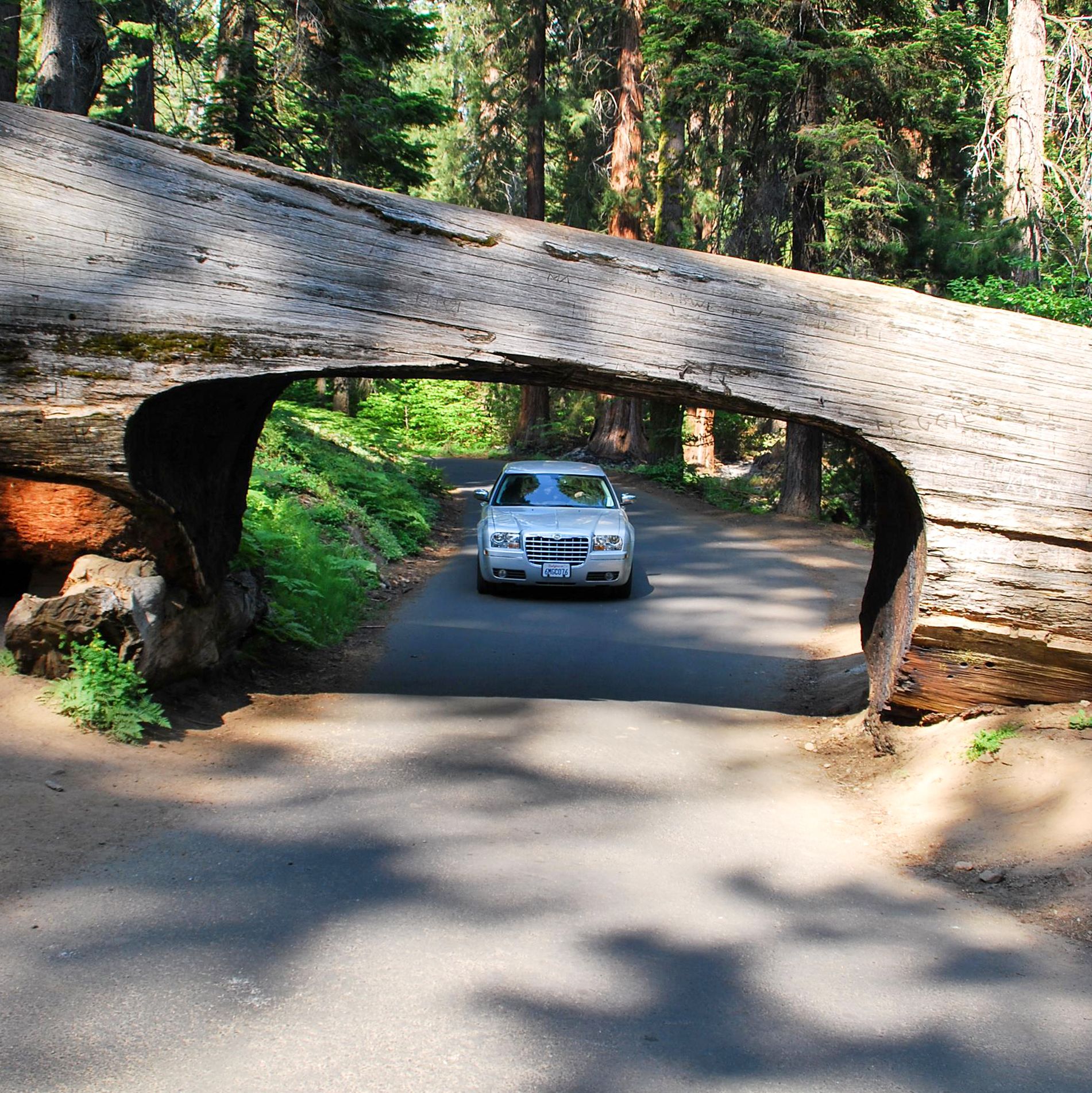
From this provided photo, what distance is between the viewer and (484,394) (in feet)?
153

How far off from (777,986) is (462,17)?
3984 centimetres

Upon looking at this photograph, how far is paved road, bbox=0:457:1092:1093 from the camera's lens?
337 cm

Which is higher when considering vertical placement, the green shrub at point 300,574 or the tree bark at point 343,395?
the tree bark at point 343,395

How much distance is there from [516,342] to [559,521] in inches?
296

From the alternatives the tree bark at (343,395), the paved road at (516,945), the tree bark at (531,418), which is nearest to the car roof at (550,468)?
the paved road at (516,945)

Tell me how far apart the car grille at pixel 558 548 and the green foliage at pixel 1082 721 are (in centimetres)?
763

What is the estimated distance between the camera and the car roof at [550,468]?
49.9 feet

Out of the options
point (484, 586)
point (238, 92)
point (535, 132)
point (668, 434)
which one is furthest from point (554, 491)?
point (535, 132)

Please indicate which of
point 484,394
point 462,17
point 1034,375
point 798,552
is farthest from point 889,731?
point 484,394

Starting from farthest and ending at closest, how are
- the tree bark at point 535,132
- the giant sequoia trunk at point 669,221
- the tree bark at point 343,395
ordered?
the tree bark at point 343,395 → the tree bark at point 535,132 → the giant sequoia trunk at point 669,221

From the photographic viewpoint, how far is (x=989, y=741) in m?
6.33

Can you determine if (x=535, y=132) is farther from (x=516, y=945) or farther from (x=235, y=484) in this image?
(x=516, y=945)

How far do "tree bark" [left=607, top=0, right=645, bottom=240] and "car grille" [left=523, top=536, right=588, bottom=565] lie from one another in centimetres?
1719

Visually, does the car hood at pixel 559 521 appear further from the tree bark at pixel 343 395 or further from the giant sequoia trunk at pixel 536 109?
the tree bark at pixel 343 395
